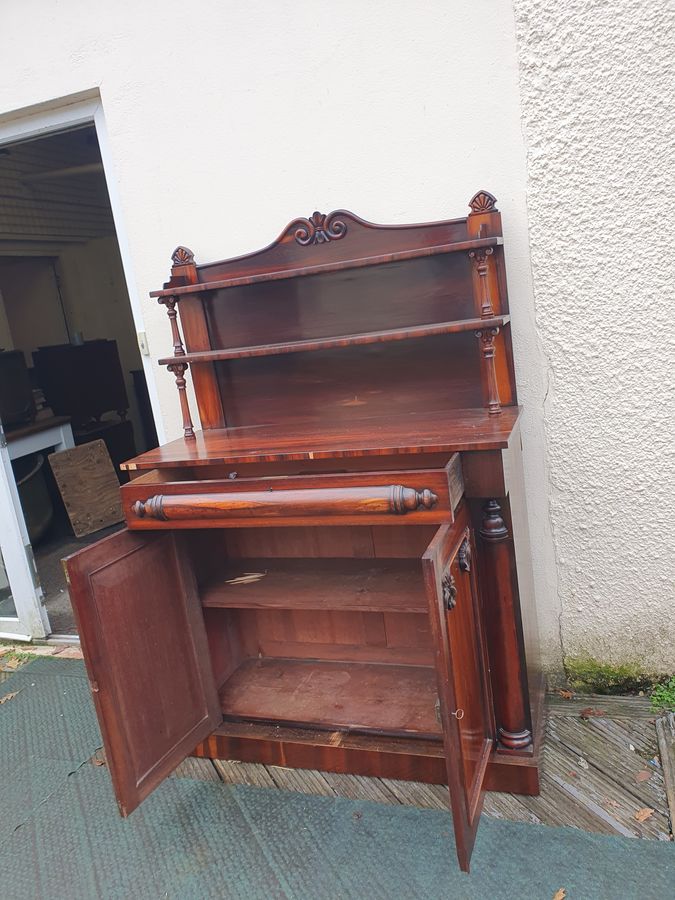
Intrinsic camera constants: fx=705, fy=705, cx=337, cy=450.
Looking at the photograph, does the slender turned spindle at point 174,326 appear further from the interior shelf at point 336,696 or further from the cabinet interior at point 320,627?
the interior shelf at point 336,696

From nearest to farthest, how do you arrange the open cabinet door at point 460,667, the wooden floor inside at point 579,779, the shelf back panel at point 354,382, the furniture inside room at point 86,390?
the open cabinet door at point 460,667, the wooden floor inside at point 579,779, the shelf back panel at point 354,382, the furniture inside room at point 86,390

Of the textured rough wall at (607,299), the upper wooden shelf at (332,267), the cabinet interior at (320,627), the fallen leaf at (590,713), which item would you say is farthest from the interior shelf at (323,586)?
the upper wooden shelf at (332,267)

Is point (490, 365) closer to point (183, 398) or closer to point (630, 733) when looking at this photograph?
point (183, 398)

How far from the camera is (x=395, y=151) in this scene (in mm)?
2197

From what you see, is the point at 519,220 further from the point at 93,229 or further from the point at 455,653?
the point at 93,229

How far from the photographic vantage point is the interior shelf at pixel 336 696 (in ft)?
7.08

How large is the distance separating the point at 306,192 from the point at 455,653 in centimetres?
155

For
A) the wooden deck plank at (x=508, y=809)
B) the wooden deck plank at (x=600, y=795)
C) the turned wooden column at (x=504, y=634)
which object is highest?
the turned wooden column at (x=504, y=634)

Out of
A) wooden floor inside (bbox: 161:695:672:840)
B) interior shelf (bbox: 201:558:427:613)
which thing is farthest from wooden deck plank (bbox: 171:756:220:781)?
interior shelf (bbox: 201:558:427:613)

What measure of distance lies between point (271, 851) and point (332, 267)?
164 centimetres

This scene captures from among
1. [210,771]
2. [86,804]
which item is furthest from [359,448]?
[86,804]

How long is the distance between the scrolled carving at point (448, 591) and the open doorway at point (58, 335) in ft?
7.48

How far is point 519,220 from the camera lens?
211 cm

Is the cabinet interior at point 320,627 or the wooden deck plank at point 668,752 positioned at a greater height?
the cabinet interior at point 320,627
